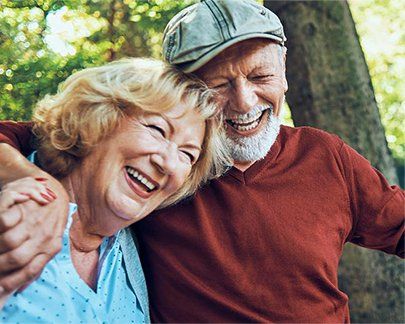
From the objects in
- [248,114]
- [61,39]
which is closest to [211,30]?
[248,114]

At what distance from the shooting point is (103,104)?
2.16 meters

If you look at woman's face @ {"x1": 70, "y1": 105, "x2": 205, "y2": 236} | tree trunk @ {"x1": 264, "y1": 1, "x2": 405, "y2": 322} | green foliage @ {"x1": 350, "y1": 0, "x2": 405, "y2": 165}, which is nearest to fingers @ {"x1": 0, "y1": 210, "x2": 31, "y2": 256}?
woman's face @ {"x1": 70, "y1": 105, "x2": 205, "y2": 236}

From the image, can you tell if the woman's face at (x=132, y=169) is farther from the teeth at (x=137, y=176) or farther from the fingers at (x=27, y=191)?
the fingers at (x=27, y=191)

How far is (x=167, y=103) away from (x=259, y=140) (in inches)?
19.6

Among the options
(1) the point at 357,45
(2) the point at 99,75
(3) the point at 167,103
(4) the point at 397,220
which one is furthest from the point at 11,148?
(1) the point at 357,45

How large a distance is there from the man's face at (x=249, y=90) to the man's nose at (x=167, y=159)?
0.37 m

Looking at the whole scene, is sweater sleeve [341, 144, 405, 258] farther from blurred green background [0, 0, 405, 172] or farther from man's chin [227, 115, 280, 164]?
blurred green background [0, 0, 405, 172]

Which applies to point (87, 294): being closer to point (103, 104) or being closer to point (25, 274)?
point (25, 274)

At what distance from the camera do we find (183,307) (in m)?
2.39

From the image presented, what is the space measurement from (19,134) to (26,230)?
0.75 metres

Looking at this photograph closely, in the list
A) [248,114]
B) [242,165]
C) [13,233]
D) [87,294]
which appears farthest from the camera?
[242,165]

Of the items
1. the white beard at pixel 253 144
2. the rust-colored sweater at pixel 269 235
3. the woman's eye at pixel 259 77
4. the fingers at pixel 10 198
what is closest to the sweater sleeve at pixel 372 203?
the rust-colored sweater at pixel 269 235

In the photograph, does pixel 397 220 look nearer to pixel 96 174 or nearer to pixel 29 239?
pixel 96 174

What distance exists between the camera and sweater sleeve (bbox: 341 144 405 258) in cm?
255
